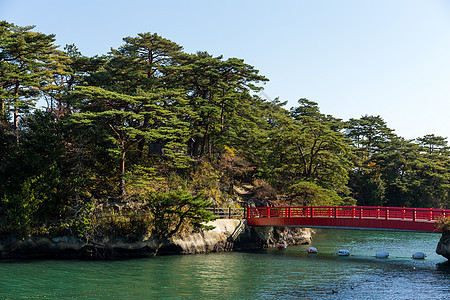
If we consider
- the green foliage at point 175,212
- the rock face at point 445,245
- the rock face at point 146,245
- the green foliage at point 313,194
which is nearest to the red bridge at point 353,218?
the rock face at point 445,245

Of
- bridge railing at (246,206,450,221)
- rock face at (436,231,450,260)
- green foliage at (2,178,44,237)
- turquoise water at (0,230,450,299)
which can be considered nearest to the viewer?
turquoise water at (0,230,450,299)

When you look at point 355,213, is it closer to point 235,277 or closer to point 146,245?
point 235,277

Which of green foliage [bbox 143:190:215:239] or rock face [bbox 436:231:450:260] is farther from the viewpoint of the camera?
green foliage [bbox 143:190:215:239]

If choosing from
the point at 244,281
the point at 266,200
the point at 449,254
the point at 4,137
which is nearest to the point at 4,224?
the point at 4,137

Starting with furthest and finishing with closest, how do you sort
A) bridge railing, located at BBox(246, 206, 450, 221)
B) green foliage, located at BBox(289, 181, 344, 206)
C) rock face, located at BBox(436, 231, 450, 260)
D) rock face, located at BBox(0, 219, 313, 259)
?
green foliage, located at BBox(289, 181, 344, 206) → bridge railing, located at BBox(246, 206, 450, 221) → rock face, located at BBox(0, 219, 313, 259) → rock face, located at BBox(436, 231, 450, 260)

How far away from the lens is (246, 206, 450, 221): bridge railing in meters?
28.4

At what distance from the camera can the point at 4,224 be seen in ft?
90.7

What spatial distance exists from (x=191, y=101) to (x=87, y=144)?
10.2 metres

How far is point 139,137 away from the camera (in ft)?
109

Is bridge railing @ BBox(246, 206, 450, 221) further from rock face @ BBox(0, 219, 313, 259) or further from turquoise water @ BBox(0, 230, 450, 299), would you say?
turquoise water @ BBox(0, 230, 450, 299)

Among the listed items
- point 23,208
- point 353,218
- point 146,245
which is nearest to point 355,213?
point 353,218

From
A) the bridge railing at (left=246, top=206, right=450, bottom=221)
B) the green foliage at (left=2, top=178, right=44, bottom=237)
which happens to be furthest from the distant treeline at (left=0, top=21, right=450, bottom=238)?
the bridge railing at (left=246, top=206, right=450, bottom=221)

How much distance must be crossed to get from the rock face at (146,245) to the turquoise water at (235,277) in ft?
4.13

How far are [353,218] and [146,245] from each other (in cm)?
1464
